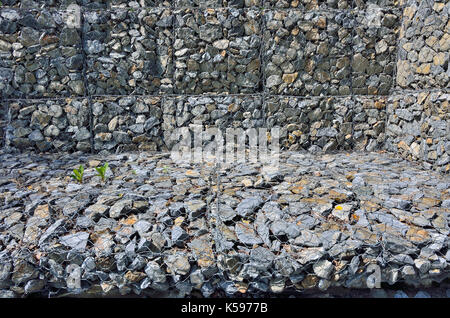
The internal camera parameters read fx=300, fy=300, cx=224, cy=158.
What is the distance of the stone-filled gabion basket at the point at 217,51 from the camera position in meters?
5.16

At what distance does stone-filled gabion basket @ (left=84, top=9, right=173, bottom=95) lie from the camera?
5.12 metres

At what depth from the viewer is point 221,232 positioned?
119 inches

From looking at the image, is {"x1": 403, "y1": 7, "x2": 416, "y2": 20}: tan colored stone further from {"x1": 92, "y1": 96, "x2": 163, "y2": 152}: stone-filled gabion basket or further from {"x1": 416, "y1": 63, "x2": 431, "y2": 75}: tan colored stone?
{"x1": 92, "y1": 96, "x2": 163, "y2": 152}: stone-filled gabion basket

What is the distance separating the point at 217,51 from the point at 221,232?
3435 millimetres

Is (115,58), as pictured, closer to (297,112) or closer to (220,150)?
(220,150)

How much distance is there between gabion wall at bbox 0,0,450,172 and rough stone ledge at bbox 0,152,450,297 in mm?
1281

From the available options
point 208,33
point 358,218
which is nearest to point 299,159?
point 358,218

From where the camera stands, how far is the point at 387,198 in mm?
3543

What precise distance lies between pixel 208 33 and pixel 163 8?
87cm

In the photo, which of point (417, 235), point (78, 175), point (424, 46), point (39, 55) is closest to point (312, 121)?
point (424, 46)

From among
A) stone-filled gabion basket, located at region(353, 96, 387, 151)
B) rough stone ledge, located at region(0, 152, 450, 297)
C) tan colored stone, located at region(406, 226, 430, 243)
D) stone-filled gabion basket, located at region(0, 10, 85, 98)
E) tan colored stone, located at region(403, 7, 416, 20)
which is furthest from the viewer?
stone-filled gabion basket, located at region(353, 96, 387, 151)

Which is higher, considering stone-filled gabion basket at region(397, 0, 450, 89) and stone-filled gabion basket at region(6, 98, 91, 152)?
stone-filled gabion basket at region(397, 0, 450, 89)

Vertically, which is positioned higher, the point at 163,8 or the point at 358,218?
the point at 163,8

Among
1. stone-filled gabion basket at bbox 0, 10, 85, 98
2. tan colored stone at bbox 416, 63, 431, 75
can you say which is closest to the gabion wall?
stone-filled gabion basket at bbox 0, 10, 85, 98
